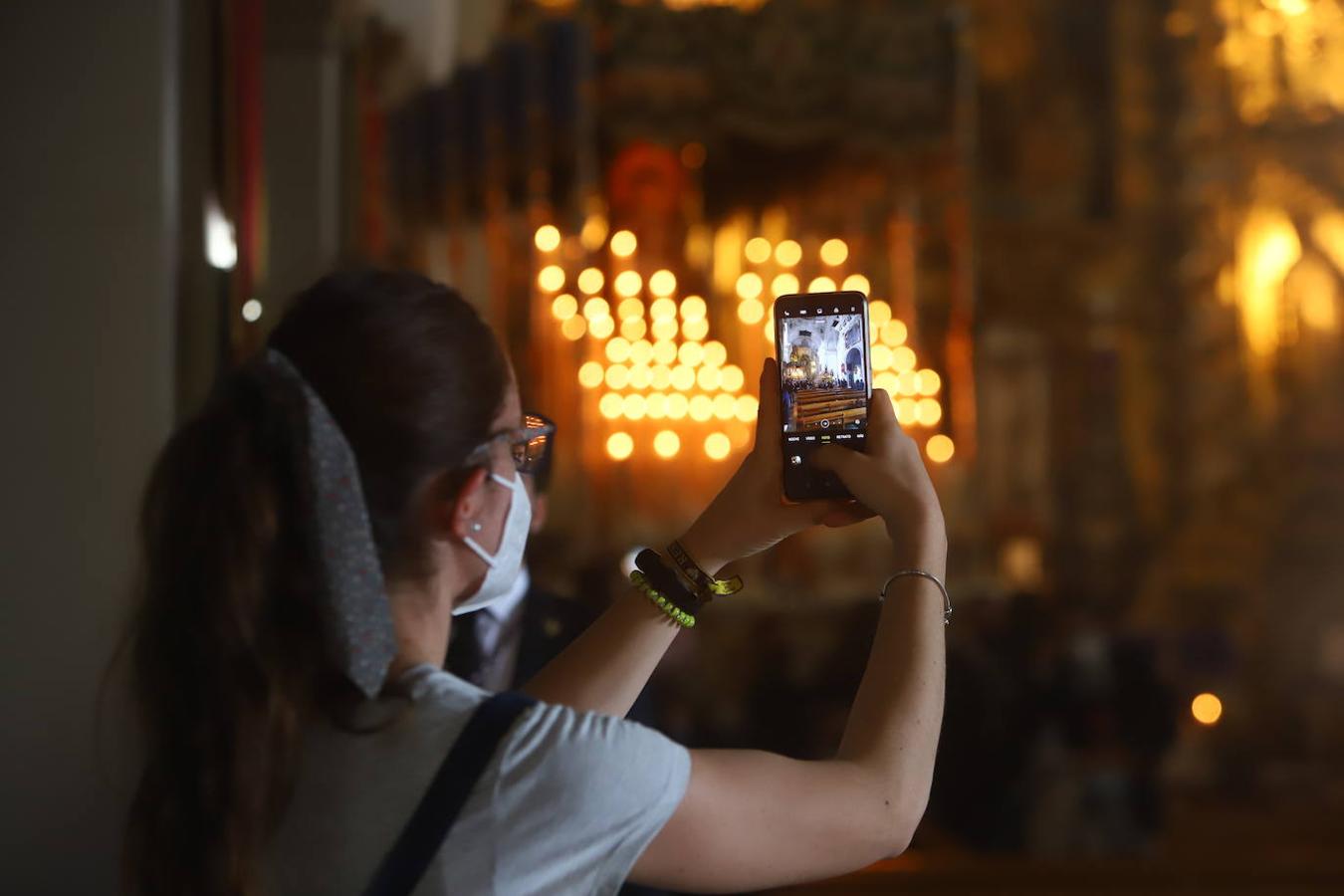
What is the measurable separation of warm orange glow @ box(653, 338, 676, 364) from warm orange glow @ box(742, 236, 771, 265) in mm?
1289

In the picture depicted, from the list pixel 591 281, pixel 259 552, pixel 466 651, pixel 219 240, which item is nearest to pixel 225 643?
pixel 259 552

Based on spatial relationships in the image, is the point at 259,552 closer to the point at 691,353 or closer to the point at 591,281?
the point at 691,353

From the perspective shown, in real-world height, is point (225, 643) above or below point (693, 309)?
below

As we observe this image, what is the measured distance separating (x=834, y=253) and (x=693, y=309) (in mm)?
1327

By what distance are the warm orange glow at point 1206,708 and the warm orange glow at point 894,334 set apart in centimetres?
331

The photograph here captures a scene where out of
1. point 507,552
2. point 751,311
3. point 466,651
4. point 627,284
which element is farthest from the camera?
point 751,311

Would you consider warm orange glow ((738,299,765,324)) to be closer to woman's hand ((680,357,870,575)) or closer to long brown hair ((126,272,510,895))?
woman's hand ((680,357,870,575))

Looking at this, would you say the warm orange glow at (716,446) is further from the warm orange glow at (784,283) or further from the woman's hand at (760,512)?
the woman's hand at (760,512)

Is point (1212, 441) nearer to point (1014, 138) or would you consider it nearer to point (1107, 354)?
point (1107, 354)

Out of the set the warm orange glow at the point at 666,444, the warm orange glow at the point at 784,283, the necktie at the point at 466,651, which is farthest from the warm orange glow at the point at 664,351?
the necktie at the point at 466,651

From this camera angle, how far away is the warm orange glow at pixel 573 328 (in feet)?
32.0

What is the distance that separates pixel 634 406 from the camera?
32.1 feet

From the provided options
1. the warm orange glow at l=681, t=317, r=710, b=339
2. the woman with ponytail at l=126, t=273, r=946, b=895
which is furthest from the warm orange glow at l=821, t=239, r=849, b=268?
the woman with ponytail at l=126, t=273, r=946, b=895

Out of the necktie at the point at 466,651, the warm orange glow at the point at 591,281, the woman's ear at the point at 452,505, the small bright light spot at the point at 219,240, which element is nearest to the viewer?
the woman's ear at the point at 452,505
